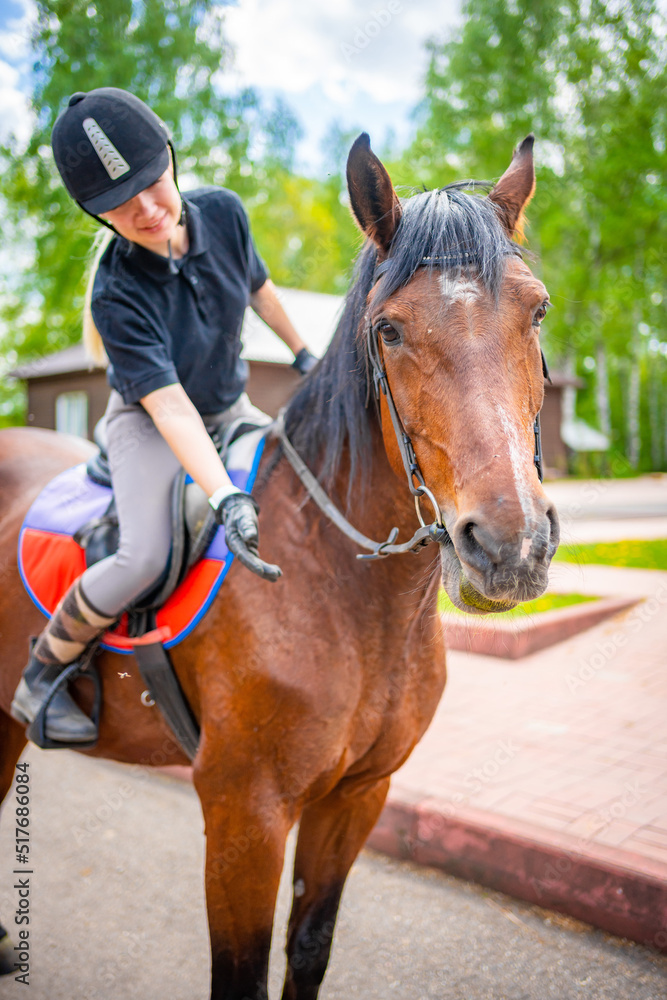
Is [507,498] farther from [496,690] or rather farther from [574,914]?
[496,690]

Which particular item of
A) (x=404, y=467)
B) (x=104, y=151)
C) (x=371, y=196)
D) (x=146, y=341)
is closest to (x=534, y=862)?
(x=404, y=467)

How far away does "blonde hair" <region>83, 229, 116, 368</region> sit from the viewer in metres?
2.16

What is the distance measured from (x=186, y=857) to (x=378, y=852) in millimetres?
1009

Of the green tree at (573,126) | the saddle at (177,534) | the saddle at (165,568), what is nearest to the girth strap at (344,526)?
the saddle at (165,568)

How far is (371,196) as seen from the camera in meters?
1.64

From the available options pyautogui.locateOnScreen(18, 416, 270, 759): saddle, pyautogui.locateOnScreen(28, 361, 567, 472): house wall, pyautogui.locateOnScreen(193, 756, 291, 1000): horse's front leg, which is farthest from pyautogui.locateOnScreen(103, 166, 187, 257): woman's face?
pyautogui.locateOnScreen(28, 361, 567, 472): house wall

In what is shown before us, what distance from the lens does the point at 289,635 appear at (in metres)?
1.82

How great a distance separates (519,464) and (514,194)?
85cm

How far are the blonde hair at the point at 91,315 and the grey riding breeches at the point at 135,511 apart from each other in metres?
0.32

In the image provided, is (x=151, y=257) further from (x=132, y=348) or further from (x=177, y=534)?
(x=177, y=534)

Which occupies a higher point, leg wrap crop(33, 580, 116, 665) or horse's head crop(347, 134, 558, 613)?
horse's head crop(347, 134, 558, 613)

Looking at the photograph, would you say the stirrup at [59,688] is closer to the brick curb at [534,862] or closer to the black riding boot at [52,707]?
the black riding boot at [52,707]

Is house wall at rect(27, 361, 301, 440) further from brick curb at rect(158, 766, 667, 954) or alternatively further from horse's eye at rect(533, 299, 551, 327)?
horse's eye at rect(533, 299, 551, 327)

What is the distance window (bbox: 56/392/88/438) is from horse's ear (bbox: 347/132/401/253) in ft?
74.8
